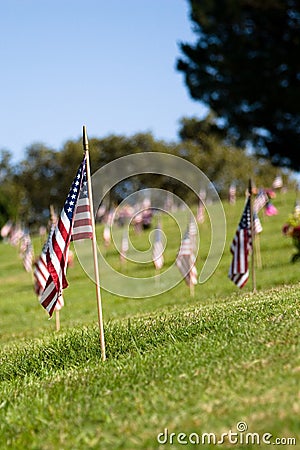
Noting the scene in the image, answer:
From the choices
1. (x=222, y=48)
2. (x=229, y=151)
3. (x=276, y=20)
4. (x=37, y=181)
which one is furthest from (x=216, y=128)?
(x=37, y=181)

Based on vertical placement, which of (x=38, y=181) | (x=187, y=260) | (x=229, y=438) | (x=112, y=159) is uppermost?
(x=112, y=159)

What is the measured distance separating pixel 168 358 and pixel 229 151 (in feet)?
256

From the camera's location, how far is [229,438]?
205 inches

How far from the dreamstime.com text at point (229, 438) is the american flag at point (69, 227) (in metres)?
3.63

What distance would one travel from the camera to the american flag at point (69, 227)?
8734 millimetres

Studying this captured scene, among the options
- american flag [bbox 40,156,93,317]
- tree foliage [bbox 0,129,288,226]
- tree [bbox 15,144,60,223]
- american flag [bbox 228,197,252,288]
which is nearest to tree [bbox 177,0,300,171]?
american flag [bbox 228,197,252,288]

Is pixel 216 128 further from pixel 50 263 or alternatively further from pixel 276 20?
pixel 50 263

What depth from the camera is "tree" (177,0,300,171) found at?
39875mm

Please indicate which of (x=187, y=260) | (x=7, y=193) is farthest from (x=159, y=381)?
(x=7, y=193)

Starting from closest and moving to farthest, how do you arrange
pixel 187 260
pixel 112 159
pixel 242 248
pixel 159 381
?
pixel 159 381
pixel 242 248
pixel 187 260
pixel 112 159
